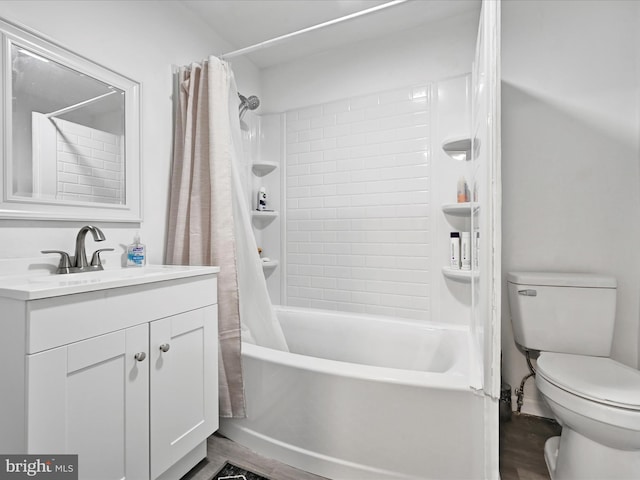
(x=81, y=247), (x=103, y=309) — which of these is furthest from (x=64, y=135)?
(x=103, y=309)

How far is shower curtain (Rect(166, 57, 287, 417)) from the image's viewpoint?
1.71m

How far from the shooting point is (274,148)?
2.77m

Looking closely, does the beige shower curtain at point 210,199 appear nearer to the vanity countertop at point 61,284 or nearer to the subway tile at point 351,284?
the vanity countertop at point 61,284

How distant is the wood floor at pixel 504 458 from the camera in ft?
4.90

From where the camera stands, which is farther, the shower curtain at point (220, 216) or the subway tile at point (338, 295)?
the subway tile at point (338, 295)

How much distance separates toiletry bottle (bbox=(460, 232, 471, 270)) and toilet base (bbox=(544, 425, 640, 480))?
0.90 m

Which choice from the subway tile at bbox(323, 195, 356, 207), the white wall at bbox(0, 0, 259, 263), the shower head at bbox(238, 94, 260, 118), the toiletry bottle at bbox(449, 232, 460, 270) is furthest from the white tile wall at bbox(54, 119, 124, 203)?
the toiletry bottle at bbox(449, 232, 460, 270)

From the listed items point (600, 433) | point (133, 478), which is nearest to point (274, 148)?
point (133, 478)

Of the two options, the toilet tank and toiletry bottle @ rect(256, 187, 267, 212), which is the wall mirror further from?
the toilet tank

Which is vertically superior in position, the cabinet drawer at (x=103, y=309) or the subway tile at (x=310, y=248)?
the subway tile at (x=310, y=248)

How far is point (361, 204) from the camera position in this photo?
2.46 meters

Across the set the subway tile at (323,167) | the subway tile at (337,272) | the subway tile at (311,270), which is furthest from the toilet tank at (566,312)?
the subway tile at (323,167)

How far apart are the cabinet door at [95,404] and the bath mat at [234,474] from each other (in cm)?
37

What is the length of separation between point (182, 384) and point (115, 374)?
1.01 feet
